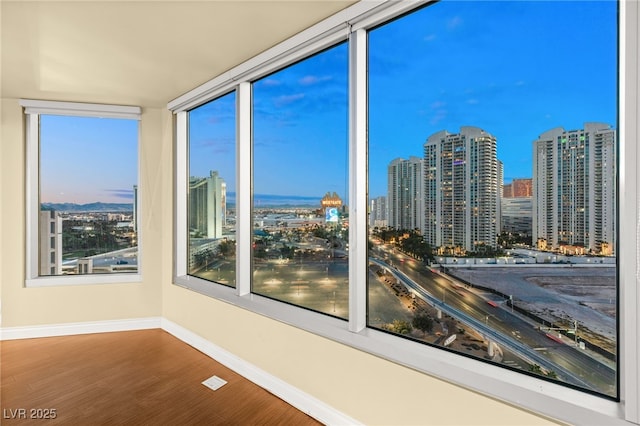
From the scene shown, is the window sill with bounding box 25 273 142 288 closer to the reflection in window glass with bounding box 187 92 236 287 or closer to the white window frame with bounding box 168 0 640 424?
the white window frame with bounding box 168 0 640 424

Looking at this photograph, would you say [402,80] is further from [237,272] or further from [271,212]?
[237,272]

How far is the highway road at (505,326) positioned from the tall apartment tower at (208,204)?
196 cm

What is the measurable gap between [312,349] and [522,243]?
142cm

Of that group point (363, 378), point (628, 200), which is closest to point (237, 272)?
point (363, 378)

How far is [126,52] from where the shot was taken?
250 cm

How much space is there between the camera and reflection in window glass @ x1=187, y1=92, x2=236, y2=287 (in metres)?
3.24

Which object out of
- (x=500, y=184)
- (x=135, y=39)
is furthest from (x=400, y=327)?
(x=135, y=39)

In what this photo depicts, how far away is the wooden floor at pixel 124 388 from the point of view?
2.21m

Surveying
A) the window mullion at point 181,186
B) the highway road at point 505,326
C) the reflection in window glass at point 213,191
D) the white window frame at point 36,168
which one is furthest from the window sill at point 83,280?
the highway road at point 505,326

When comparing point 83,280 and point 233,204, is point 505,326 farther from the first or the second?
point 83,280

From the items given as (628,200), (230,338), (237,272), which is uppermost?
(628,200)

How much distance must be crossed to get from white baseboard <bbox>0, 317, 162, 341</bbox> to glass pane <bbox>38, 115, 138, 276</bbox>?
573 millimetres

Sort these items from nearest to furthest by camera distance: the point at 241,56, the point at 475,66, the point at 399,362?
the point at 475,66 → the point at 399,362 → the point at 241,56

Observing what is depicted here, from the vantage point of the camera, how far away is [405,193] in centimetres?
196
